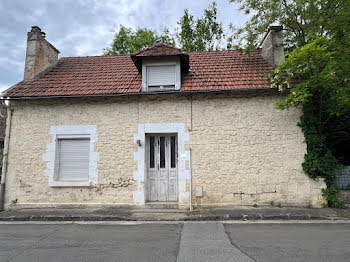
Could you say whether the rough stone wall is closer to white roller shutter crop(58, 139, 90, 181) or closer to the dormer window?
white roller shutter crop(58, 139, 90, 181)

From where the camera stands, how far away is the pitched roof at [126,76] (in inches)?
304

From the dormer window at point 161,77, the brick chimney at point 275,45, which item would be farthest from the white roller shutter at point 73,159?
the brick chimney at point 275,45

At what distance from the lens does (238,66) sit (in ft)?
28.6

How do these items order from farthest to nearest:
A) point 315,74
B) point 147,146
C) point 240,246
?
1. point 147,146
2. point 315,74
3. point 240,246

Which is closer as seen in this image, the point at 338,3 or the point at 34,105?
the point at 338,3

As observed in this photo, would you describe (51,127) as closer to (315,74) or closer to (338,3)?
(315,74)

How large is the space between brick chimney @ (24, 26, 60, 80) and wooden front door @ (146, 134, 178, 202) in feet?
17.3

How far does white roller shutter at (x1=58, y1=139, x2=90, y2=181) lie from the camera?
769cm

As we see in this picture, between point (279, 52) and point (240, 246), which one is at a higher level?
point (279, 52)

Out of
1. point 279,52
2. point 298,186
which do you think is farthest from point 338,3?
point 298,186

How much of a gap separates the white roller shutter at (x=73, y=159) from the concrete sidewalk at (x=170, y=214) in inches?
42.9

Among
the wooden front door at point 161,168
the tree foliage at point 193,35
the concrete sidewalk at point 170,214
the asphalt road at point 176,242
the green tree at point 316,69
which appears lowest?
the asphalt road at point 176,242

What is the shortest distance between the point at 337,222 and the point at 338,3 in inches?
244

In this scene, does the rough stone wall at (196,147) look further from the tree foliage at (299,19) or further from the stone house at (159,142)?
the tree foliage at (299,19)
